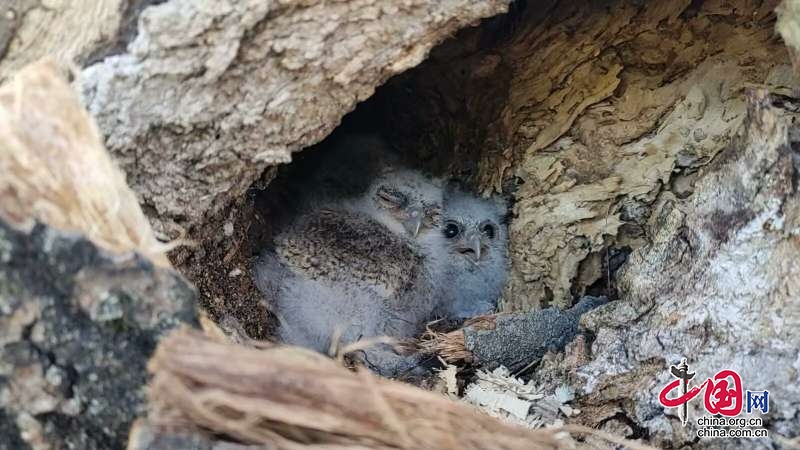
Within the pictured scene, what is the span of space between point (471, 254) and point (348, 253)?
0.54m

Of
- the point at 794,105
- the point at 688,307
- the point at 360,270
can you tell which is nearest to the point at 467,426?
the point at 688,307

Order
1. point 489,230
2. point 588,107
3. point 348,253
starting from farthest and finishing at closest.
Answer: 1. point 489,230
2. point 348,253
3. point 588,107

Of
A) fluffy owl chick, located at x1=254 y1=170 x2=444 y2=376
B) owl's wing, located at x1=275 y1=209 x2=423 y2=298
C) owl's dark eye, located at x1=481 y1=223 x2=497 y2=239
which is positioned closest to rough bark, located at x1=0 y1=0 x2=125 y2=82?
fluffy owl chick, located at x1=254 y1=170 x2=444 y2=376

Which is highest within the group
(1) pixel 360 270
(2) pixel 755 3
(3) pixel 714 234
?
(2) pixel 755 3

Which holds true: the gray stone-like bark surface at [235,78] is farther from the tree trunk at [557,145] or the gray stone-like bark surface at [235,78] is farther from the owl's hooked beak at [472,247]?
the owl's hooked beak at [472,247]

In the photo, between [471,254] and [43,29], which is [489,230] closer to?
[471,254]

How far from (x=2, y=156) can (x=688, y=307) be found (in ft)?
4.36

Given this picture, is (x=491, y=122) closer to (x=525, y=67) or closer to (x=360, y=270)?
(x=525, y=67)

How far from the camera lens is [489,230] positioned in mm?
2768

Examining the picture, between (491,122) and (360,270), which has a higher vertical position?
(491,122)

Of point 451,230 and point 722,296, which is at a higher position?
point 722,296

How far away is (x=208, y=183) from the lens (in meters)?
1.65

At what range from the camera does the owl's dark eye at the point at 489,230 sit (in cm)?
275

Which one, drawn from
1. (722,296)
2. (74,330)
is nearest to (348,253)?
(722,296)
